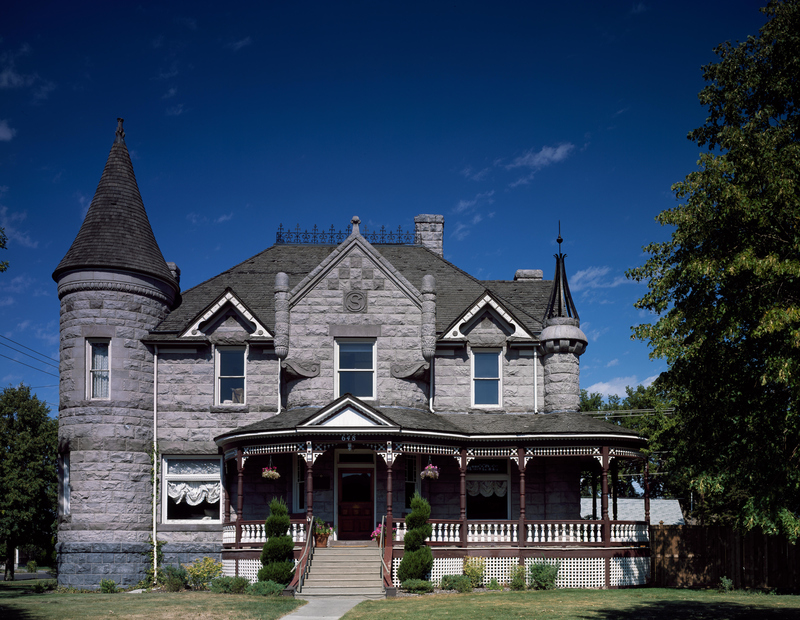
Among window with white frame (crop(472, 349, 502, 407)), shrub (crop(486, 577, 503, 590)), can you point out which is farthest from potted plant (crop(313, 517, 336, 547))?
window with white frame (crop(472, 349, 502, 407))

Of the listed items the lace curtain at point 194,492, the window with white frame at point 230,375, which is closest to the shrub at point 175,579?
the lace curtain at point 194,492

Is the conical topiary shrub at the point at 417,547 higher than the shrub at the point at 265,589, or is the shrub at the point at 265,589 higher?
the conical topiary shrub at the point at 417,547

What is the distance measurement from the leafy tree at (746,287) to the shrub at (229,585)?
474 inches

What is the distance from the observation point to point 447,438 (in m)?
24.0

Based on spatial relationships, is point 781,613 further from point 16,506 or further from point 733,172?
point 16,506

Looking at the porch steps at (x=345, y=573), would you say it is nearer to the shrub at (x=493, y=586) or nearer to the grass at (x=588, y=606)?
the grass at (x=588, y=606)

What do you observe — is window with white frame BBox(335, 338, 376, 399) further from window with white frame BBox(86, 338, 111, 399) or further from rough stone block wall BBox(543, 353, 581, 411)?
window with white frame BBox(86, 338, 111, 399)

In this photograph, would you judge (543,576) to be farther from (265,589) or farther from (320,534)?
(265,589)

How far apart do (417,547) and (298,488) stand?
5.08 m

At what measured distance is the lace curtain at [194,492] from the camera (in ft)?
85.1

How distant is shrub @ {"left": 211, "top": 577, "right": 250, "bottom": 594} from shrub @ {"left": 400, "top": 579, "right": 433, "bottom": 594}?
426 cm

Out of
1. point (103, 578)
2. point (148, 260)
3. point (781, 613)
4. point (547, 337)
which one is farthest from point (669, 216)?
point (103, 578)

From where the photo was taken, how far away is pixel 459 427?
25.1m

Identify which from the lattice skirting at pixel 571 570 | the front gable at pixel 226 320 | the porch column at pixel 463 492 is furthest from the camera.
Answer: the front gable at pixel 226 320
